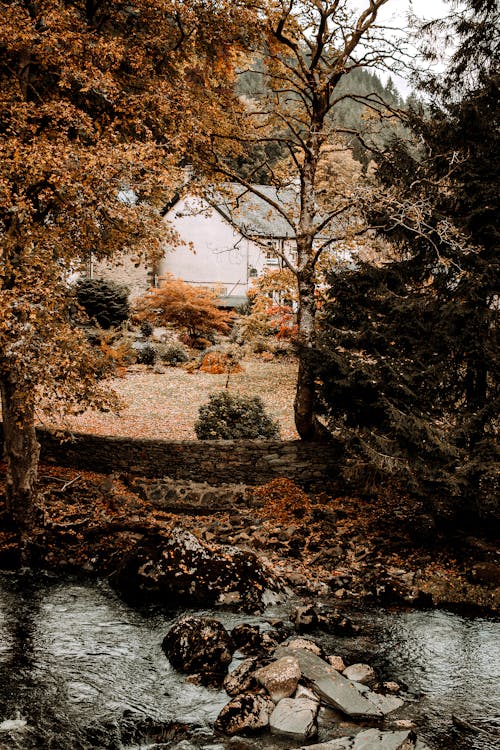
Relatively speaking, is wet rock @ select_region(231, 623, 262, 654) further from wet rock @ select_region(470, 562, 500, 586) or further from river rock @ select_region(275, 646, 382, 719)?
wet rock @ select_region(470, 562, 500, 586)

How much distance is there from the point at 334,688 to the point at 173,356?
18.2 metres

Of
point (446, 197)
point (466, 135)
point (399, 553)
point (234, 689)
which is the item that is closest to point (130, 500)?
point (399, 553)

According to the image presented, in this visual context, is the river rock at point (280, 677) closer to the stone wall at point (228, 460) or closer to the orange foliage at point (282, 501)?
the orange foliage at point (282, 501)

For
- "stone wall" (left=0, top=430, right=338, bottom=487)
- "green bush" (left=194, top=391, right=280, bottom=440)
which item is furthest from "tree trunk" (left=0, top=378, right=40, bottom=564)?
"green bush" (left=194, top=391, right=280, bottom=440)

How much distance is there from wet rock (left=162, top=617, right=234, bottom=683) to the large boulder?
124 cm

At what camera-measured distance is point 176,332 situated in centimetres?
2623

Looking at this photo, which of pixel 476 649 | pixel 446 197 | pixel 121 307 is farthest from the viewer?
pixel 121 307

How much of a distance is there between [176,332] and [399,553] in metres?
17.6

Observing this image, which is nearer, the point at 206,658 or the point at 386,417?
the point at 206,658

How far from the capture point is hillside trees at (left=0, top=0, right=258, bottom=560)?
8.80 m

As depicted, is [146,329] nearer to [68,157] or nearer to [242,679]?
[68,157]

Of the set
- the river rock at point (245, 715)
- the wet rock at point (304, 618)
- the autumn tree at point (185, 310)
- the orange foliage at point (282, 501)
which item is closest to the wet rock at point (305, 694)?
the river rock at point (245, 715)

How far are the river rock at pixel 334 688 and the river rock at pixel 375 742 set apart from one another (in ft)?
1.74

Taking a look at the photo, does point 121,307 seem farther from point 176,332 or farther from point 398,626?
point 398,626
